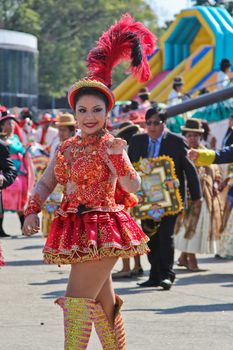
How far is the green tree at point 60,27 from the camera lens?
6550 cm

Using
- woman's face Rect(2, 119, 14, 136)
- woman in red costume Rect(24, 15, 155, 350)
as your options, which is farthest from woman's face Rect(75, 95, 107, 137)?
woman's face Rect(2, 119, 14, 136)

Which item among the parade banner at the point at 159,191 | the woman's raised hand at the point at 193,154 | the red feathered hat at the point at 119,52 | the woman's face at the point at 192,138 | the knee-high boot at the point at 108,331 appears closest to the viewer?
the knee-high boot at the point at 108,331

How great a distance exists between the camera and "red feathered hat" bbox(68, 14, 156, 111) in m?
6.43

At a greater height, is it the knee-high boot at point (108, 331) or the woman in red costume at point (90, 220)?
the woman in red costume at point (90, 220)

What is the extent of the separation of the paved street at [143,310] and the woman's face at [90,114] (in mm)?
1655

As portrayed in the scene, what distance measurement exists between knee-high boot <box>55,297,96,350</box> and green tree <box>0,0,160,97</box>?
59377 mm

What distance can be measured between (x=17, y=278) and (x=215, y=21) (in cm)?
2354

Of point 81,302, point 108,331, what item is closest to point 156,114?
point 108,331

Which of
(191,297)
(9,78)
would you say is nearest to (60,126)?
(191,297)

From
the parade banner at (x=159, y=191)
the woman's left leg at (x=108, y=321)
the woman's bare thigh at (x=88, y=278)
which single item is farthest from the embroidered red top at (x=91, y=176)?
the parade banner at (x=159, y=191)

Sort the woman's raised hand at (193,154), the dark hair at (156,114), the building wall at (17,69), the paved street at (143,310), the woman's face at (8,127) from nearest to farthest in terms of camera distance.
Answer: the paved street at (143,310) → the woman's raised hand at (193,154) → the dark hair at (156,114) → the woman's face at (8,127) → the building wall at (17,69)

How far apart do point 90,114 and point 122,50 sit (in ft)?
1.95

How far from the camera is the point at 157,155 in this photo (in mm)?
10359

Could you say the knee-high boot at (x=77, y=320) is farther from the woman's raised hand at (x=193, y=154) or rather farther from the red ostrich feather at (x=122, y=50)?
the woman's raised hand at (x=193, y=154)
